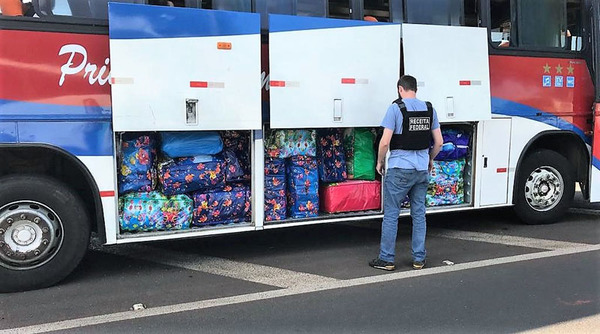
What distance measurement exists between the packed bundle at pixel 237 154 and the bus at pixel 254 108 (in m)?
0.02

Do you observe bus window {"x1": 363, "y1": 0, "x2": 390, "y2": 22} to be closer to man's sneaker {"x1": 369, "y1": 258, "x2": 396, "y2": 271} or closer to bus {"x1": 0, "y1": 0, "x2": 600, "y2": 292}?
bus {"x1": 0, "y1": 0, "x2": 600, "y2": 292}

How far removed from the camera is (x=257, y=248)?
5.98 meters

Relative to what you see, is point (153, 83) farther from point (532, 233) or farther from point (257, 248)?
point (532, 233)

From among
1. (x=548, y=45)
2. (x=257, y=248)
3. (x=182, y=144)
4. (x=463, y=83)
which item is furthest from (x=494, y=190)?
(x=182, y=144)

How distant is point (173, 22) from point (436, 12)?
3016mm

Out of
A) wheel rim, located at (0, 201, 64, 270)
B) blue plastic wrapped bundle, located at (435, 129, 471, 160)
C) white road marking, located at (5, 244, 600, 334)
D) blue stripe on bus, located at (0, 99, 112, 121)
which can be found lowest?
white road marking, located at (5, 244, 600, 334)

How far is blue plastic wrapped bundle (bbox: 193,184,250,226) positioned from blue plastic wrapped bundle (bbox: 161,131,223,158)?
0.42 m

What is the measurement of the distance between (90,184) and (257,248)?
2.09 m

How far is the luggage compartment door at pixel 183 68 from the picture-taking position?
14.7 ft

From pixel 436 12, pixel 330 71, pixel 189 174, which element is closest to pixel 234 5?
pixel 330 71

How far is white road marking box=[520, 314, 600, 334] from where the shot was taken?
3762mm

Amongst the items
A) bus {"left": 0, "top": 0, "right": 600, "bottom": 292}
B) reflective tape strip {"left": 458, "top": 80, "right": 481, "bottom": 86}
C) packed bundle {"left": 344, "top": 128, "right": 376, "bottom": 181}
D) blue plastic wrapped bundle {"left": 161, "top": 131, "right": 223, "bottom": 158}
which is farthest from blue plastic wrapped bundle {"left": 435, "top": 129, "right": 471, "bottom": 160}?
blue plastic wrapped bundle {"left": 161, "top": 131, "right": 223, "bottom": 158}

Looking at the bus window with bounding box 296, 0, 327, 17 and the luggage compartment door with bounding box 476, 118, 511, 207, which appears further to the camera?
the luggage compartment door with bounding box 476, 118, 511, 207

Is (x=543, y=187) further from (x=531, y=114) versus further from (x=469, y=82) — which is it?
(x=469, y=82)
